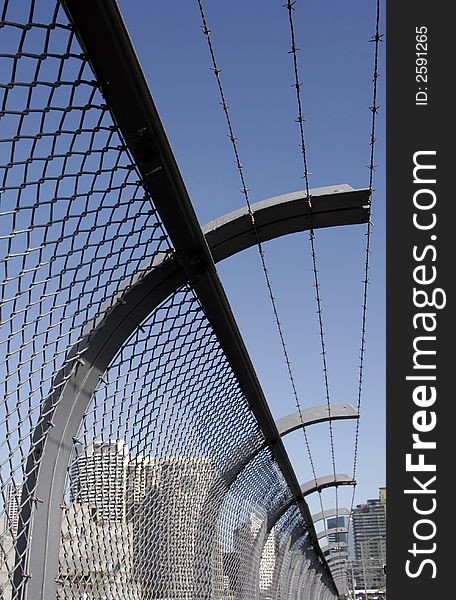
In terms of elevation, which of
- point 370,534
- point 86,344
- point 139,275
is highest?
point 370,534

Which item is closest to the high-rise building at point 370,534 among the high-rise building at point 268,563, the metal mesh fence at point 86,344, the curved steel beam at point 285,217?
the high-rise building at point 268,563

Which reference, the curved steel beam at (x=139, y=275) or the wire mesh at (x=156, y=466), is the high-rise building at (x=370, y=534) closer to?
the wire mesh at (x=156, y=466)

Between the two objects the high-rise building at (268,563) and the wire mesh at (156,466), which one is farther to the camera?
the high-rise building at (268,563)

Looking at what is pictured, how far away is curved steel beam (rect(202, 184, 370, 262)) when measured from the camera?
3.12m

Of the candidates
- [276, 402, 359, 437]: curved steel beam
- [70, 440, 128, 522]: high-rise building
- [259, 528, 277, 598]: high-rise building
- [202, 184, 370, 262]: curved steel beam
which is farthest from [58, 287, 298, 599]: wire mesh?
[259, 528, 277, 598]: high-rise building

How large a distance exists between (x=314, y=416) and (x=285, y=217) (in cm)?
493

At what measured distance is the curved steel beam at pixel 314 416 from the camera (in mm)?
7434

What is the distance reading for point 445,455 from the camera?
8.77 feet

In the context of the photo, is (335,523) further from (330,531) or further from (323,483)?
(323,483)

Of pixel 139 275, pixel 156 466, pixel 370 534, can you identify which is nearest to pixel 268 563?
pixel 156 466

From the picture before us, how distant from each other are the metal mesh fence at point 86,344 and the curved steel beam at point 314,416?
10.9 ft

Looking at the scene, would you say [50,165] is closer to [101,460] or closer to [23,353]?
[23,353]

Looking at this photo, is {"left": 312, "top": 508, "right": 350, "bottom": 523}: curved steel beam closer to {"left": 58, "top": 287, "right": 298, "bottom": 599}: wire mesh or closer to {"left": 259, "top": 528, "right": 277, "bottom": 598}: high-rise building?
{"left": 259, "top": 528, "right": 277, "bottom": 598}: high-rise building

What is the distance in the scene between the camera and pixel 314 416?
788 centimetres
